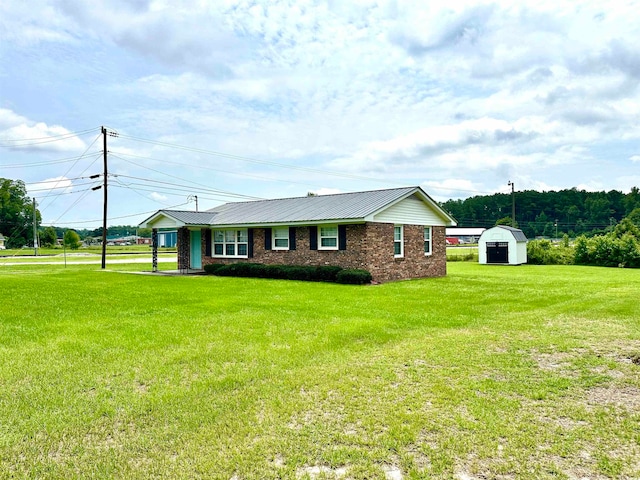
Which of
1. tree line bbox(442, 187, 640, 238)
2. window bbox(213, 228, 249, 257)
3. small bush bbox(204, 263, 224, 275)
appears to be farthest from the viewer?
tree line bbox(442, 187, 640, 238)

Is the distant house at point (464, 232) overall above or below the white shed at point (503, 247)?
above

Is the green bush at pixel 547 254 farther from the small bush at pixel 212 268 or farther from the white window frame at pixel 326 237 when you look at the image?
the small bush at pixel 212 268

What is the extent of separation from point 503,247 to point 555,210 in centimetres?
6529

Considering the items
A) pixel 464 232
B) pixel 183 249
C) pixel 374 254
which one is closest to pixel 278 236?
pixel 374 254

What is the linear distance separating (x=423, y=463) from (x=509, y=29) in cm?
1248

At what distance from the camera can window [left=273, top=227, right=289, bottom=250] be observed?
1959 centimetres

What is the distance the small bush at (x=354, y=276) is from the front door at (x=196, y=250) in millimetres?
9875

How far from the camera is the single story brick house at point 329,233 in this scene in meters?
17.3

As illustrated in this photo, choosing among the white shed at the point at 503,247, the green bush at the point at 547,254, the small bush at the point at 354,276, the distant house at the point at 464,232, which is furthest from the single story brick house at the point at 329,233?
the distant house at the point at 464,232

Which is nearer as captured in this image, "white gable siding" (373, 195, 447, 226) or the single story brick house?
the single story brick house

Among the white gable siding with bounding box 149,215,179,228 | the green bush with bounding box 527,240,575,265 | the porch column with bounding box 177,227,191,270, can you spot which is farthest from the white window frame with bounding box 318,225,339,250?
the green bush with bounding box 527,240,575,265

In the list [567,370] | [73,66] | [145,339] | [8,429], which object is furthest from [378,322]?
[73,66]

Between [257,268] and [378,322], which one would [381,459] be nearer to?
[378,322]

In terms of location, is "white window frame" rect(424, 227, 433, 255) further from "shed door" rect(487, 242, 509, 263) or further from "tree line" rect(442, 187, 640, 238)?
"tree line" rect(442, 187, 640, 238)
